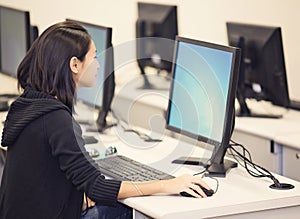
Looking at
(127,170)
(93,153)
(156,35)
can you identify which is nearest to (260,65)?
(156,35)

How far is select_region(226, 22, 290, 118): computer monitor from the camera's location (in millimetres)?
3340

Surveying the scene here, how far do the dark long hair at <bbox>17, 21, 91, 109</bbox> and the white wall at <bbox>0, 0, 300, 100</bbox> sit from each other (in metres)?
2.13

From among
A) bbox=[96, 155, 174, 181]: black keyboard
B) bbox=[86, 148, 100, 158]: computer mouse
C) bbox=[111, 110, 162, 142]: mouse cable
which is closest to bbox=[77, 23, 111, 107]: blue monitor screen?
bbox=[111, 110, 162, 142]: mouse cable

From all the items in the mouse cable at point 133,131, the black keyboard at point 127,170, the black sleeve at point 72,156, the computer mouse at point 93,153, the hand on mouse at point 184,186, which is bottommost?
the mouse cable at point 133,131

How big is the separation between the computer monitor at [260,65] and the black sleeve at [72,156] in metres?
1.41

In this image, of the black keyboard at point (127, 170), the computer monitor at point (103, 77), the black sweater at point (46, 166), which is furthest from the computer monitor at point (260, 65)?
the black sweater at point (46, 166)

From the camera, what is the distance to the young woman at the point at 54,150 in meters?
2.20

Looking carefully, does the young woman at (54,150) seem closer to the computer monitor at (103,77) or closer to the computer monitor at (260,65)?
the computer monitor at (103,77)

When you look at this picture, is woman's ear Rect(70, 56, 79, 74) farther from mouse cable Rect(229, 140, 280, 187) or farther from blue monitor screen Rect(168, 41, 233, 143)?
mouse cable Rect(229, 140, 280, 187)

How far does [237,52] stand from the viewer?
2.48 meters

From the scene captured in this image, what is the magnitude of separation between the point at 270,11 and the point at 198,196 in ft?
7.52

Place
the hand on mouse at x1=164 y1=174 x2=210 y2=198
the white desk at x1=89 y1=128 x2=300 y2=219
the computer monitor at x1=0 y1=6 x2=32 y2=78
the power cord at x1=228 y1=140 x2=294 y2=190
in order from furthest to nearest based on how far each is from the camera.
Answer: the computer monitor at x1=0 y1=6 x2=32 y2=78 < the power cord at x1=228 y1=140 x2=294 y2=190 < the hand on mouse at x1=164 y1=174 x2=210 y2=198 < the white desk at x1=89 y1=128 x2=300 y2=219

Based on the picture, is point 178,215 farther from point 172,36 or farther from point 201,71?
point 172,36

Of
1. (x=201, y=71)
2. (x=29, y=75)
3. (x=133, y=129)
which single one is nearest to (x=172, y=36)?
(x=133, y=129)
